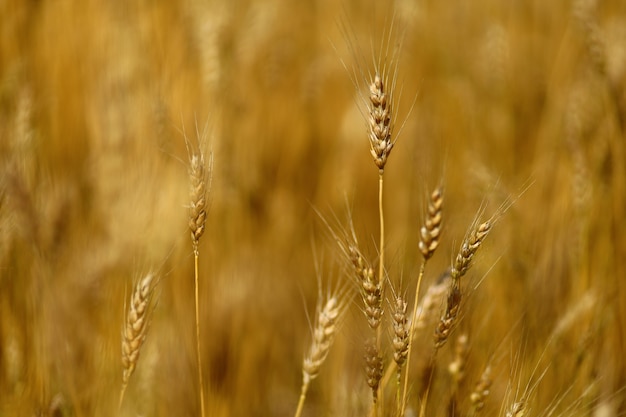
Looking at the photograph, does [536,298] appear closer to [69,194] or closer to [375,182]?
[375,182]

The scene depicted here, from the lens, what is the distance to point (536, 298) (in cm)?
142

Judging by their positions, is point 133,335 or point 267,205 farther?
point 267,205

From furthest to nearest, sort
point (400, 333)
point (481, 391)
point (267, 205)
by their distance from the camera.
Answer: point (267, 205) → point (481, 391) → point (400, 333)

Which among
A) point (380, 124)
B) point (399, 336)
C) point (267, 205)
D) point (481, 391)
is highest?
point (380, 124)

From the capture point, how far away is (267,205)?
79.1 inches

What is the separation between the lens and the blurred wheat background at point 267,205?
114 cm

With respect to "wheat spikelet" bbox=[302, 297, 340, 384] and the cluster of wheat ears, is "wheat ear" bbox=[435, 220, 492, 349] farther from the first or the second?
"wheat spikelet" bbox=[302, 297, 340, 384]

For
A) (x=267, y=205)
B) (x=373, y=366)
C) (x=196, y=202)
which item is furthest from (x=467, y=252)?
(x=267, y=205)

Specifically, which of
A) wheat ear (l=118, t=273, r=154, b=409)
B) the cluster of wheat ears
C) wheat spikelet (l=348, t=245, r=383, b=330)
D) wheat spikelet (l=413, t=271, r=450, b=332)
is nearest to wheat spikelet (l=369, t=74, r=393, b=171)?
the cluster of wheat ears

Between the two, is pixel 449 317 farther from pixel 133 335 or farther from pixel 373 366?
pixel 133 335

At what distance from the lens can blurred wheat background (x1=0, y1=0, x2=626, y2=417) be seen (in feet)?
3.74

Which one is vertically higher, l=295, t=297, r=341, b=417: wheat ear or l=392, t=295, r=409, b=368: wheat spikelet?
l=392, t=295, r=409, b=368: wheat spikelet

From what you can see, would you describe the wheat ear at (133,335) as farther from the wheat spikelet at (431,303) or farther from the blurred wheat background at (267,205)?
the wheat spikelet at (431,303)

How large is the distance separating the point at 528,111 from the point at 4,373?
2017 millimetres
